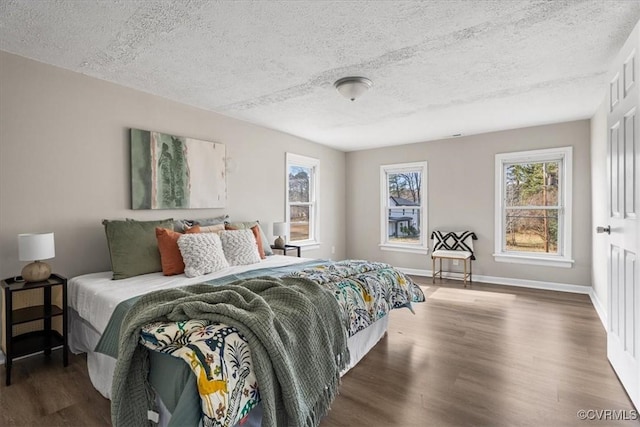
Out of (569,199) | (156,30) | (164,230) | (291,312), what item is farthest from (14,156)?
(569,199)

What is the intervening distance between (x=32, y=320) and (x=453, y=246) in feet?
16.6

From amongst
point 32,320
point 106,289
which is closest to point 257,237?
point 106,289

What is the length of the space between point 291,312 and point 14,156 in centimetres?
251

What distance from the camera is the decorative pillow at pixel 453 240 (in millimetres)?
5175

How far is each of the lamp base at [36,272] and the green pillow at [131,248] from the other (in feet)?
1.38

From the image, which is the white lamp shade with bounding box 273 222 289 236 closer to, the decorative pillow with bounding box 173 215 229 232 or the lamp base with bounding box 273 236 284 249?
the lamp base with bounding box 273 236 284 249

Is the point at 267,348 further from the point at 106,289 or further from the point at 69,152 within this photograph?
the point at 69,152

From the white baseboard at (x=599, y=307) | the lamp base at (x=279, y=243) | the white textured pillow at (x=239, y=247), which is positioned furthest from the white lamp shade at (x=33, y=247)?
the white baseboard at (x=599, y=307)

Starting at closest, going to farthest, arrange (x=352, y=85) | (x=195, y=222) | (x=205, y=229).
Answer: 1. (x=352, y=85)
2. (x=205, y=229)
3. (x=195, y=222)

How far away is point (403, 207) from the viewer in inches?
237

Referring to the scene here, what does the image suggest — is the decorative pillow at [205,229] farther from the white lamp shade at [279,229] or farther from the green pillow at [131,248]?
the white lamp shade at [279,229]

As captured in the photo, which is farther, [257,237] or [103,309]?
[257,237]

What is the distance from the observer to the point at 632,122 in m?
1.96

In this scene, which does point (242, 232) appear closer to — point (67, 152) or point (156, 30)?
point (67, 152)
